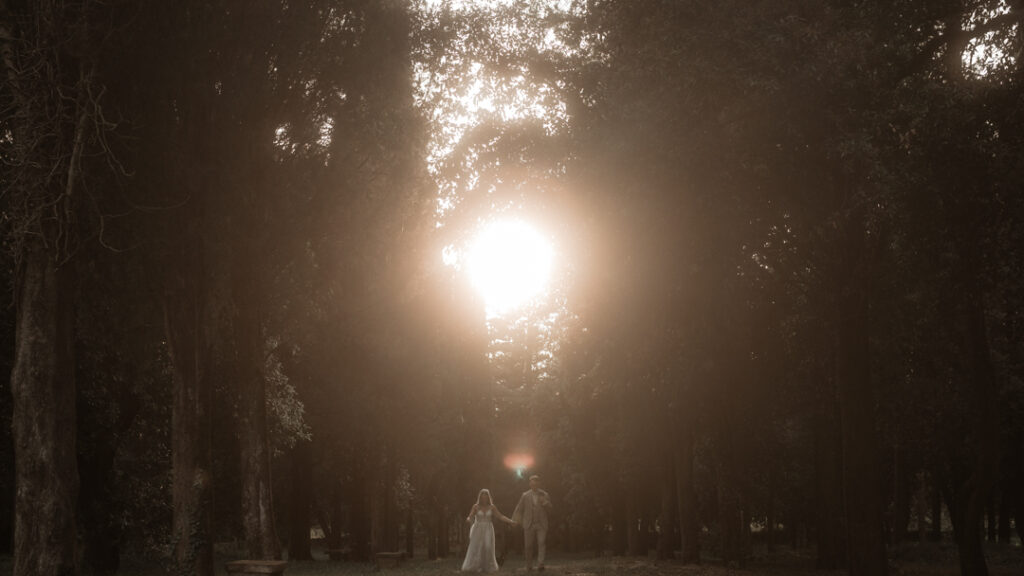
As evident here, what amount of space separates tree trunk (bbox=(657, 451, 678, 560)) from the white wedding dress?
399 inches

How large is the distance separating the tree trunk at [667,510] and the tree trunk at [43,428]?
80.7ft

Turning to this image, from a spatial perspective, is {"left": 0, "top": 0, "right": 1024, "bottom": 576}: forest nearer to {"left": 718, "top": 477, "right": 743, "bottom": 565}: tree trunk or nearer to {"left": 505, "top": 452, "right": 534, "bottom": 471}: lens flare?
{"left": 718, "top": 477, "right": 743, "bottom": 565}: tree trunk

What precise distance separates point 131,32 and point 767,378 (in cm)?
2164

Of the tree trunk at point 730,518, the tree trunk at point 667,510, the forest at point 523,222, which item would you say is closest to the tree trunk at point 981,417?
the forest at point 523,222

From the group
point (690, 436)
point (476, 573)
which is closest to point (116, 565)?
point (476, 573)

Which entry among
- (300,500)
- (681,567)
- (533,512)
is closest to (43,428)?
(533,512)

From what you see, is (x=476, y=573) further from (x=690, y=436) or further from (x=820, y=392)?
(x=820, y=392)

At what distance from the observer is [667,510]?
4053 centimetres

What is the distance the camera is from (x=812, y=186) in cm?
1944

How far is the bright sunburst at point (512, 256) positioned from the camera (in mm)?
26625

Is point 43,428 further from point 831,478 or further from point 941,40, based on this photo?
point 831,478

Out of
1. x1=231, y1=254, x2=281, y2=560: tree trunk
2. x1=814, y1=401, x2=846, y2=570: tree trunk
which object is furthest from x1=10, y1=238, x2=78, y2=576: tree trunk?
x1=814, y1=401, x2=846, y2=570: tree trunk

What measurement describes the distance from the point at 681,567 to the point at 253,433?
12299mm

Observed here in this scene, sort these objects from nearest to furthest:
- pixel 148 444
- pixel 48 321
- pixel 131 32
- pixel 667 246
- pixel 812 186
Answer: pixel 48 321 → pixel 131 32 → pixel 812 186 → pixel 667 246 → pixel 148 444
